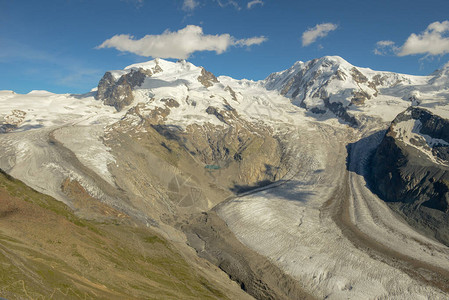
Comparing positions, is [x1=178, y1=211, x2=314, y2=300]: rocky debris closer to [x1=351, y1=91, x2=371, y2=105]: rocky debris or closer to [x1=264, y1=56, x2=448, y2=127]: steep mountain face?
[x1=264, y1=56, x2=448, y2=127]: steep mountain face

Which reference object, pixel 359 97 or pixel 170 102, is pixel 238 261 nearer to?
pixel 170 102

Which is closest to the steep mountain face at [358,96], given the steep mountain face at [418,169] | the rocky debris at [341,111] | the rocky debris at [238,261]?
the rocky debris at [341,111]

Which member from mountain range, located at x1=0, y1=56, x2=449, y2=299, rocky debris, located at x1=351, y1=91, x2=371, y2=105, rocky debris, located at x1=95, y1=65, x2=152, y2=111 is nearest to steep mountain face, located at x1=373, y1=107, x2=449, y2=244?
mountain range, located at x1=0, y1=56, x2=449, y2=299

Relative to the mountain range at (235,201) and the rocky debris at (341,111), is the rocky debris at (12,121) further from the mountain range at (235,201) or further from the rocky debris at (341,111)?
the rocky debris at (341,111)

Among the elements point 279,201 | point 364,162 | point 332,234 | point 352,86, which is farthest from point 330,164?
point 352,86

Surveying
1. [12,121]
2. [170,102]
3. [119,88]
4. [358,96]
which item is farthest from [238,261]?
[358,96]

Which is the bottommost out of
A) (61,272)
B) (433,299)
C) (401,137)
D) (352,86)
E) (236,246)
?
(433,299)

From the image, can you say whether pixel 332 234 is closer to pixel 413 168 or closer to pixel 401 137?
pixel 413 168
